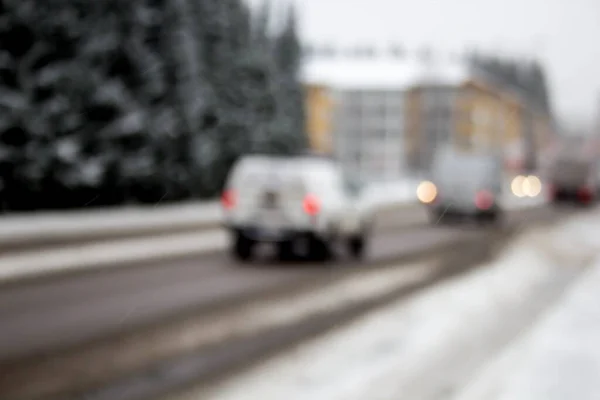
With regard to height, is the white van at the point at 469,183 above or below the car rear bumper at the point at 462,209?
above

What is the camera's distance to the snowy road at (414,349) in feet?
22.5

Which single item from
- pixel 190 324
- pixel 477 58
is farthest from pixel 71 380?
pixel 477 58

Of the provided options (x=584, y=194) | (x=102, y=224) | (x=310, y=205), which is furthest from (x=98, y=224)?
(x=584, y=194)

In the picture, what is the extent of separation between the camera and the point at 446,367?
310 inches

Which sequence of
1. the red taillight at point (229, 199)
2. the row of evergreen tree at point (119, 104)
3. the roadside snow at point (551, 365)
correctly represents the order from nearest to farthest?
1. the roadside snow at point (551, 365)
2. the red taillight at point (229, 199)
3. the row of evergreen tree at point (119, 104)

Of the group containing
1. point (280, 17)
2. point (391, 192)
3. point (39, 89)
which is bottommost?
point (391, 192)

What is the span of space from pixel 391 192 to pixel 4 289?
54126 millimetres

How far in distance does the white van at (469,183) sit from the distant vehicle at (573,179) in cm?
2002

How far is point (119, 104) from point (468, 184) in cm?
1189

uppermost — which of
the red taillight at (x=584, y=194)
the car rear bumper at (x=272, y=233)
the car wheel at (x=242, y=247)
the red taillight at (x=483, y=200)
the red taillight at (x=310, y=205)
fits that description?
the red taillight at (x=310, y=205)

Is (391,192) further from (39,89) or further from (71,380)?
(71,380)

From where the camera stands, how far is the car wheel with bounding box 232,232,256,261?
17.4m

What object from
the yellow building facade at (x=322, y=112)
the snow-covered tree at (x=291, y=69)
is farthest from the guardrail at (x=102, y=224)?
the yellow building facade at (x=322, y=112)

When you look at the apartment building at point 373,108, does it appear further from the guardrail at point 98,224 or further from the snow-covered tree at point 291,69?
the guardrail at point 98,224
